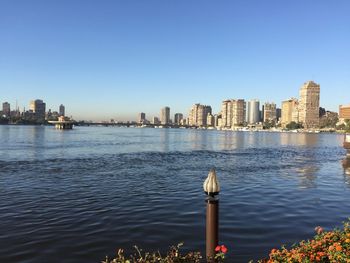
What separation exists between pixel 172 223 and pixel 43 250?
564 centimetres

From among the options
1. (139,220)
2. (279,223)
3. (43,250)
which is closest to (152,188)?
(139,220)

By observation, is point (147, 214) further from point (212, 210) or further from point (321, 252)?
point (321, 252)

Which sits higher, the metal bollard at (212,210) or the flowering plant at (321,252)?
the metal bollard at (212,210)

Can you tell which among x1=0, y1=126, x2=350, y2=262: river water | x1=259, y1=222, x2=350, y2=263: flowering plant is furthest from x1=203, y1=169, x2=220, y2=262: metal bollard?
x1=0, y1=126, x2=350, y2=262: river water

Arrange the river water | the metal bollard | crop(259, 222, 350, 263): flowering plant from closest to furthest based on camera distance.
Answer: crop(259, 222, 350, 263): flowering plant → the metal bollard → the river water

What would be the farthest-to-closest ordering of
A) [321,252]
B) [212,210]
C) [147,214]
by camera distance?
[147,214]
[212,210]
[321,252]

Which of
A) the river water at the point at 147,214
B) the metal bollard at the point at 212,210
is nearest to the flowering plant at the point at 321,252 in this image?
the metal bollard at the point at 212,210

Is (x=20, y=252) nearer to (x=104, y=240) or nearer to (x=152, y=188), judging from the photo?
(x=104, y=240)

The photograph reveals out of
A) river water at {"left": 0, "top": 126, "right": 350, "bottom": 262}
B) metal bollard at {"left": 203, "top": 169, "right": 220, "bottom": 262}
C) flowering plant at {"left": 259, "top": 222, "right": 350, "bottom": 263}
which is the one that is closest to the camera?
flowering plant at {"left": 259, "top": 222, "right": 350, "bottom": 263}

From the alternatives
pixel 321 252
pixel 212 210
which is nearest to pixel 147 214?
pixel 212 210

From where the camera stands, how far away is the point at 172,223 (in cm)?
1541

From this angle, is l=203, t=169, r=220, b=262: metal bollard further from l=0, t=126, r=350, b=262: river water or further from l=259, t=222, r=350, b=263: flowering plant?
l=0, t=126, r=350, b=262: river water

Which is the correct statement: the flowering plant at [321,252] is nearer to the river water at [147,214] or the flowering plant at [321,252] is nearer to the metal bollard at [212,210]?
the metal bollard at [212,210]

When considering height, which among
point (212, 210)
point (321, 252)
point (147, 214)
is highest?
point (212, 210)
